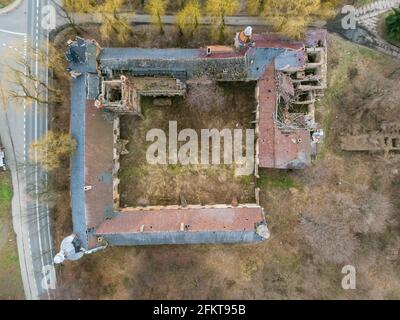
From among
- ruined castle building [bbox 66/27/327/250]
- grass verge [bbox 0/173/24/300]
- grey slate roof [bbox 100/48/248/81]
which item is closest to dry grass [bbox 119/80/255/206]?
ruined castle building [bbox 66/27/327/250]

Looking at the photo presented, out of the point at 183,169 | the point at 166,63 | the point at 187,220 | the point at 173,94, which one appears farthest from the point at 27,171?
the point at 166,63

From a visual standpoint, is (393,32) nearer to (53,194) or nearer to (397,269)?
(397,269)

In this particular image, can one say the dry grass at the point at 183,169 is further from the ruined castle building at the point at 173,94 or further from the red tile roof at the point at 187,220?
the red tile roof at the point at 187,220

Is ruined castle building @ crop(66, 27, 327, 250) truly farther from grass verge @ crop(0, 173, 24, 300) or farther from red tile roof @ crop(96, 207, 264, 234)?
grass verge @ crop(0, 173, 24, 300)

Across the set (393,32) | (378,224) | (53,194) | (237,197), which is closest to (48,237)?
(53,194)

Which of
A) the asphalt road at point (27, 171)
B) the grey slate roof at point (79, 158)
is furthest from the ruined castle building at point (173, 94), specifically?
the asphalt road at point (27, 171)

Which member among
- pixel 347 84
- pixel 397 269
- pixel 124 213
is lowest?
pixel 397 269
